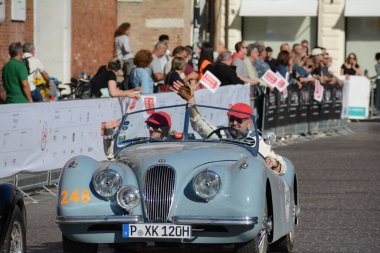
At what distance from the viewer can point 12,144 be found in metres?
14.9

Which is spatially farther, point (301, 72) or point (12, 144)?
point (301, 72)

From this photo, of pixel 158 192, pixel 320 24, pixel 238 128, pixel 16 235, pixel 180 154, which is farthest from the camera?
pixel 320 24

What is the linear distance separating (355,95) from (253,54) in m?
6.92

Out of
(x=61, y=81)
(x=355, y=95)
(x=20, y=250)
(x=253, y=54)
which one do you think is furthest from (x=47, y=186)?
(x=355, y=95)

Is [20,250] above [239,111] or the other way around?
the other way around

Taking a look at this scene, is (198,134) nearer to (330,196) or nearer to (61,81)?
(330,196)

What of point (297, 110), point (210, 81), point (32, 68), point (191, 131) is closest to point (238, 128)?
point (191, 131)

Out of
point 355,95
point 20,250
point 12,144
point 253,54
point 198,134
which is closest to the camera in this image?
point 20,250

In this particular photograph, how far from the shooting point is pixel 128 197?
9.57m

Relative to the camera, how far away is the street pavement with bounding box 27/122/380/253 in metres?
11.7

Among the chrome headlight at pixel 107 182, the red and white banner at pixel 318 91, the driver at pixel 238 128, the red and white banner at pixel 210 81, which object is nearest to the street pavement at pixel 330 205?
the driver at pixel 238 128

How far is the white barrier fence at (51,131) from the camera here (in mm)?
14758

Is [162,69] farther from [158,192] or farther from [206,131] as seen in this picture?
[158,192]

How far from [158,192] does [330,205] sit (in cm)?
572
